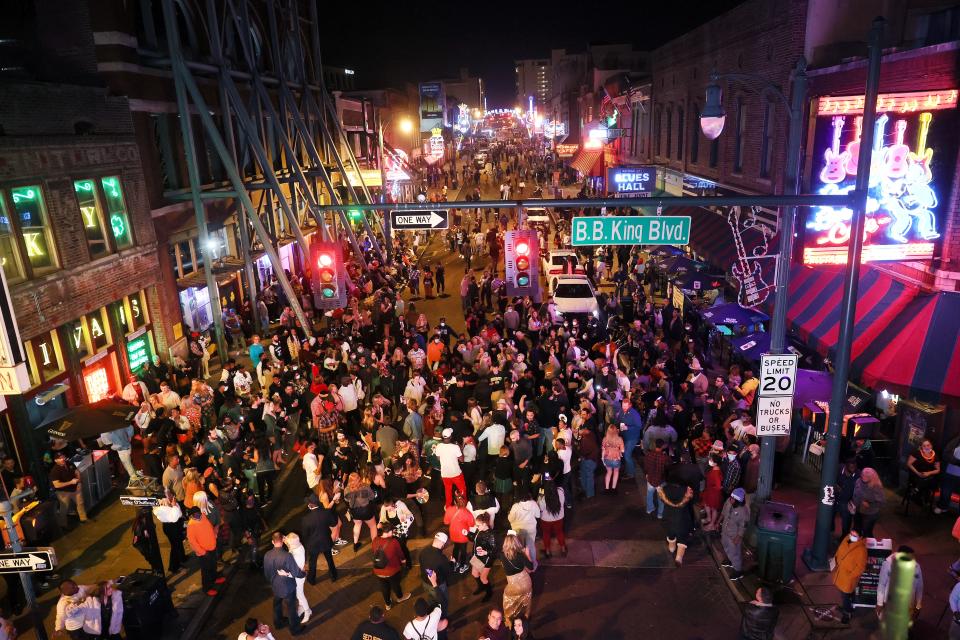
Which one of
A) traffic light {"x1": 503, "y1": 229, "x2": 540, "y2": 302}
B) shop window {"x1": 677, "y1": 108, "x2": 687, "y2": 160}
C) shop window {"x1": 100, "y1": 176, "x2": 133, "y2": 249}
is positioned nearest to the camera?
traffic light {"x1": 503, "y1": 229, "x2": 540, "y2": 302}

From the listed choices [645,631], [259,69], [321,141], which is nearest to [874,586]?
[645,631]

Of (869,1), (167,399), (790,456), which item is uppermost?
(869,1)

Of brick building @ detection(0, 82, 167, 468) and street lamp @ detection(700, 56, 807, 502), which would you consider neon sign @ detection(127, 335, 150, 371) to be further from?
street lamp @ detection(700, 56, 807, 502)

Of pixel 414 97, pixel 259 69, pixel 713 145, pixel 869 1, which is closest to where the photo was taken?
pixel 869 1

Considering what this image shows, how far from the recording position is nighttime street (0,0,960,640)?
919 centimetres

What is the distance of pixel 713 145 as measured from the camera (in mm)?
25344

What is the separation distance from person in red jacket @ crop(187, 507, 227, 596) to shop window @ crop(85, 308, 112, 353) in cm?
830

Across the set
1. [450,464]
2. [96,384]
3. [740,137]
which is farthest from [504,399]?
[740,137]

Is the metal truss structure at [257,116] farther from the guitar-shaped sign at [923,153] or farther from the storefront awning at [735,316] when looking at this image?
the guitar-shaped sign at [923,153]

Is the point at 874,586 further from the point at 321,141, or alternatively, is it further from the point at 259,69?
the point at 321,141

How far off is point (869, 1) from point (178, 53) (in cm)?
1889

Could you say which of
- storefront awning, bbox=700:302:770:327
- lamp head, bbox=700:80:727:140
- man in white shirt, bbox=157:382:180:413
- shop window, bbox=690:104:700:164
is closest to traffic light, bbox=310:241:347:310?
man in white shirt, bbox=157:382:180:413

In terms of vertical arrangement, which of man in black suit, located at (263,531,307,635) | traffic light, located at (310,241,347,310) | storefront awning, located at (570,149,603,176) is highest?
storefront awning, located at (570,149,603,176)

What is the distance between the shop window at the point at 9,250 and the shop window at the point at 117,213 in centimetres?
330
